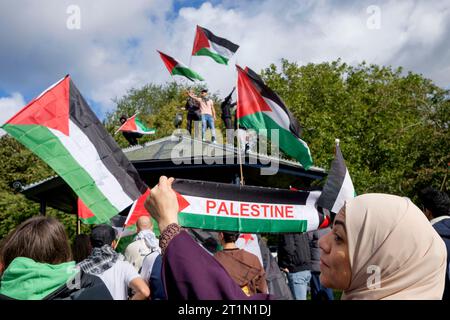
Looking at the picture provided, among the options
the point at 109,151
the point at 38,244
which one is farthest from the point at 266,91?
the point at 38,244

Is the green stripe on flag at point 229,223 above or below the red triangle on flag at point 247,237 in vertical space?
above

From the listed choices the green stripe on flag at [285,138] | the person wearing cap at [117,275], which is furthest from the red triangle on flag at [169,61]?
the person wearing cap at [117,275]

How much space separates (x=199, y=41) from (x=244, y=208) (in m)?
4.58

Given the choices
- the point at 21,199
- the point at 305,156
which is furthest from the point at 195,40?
the point at 21,199

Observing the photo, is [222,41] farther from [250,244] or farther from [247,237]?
[250,244]

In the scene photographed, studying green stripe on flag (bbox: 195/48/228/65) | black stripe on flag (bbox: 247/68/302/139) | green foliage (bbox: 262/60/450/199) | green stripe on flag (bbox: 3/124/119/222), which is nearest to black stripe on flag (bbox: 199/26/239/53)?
green stripe on flag (bbox: 195/48/228/65)

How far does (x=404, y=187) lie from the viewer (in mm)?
18828

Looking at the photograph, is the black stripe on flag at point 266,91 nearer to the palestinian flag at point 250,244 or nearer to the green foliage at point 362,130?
the palestinian flag at point 250,244

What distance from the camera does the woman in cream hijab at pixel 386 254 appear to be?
1.66 meters

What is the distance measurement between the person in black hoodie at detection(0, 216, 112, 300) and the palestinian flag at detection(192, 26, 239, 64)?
23.2 ft

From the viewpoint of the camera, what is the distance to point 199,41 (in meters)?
9.59

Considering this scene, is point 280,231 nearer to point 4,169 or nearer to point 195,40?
point 195,40

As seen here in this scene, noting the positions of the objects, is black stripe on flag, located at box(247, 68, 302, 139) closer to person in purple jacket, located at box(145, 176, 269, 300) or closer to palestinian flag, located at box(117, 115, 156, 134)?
person in purple jacket, located at box(145, 176, 269, 300)

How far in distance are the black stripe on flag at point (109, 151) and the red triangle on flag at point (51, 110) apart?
74 mm
